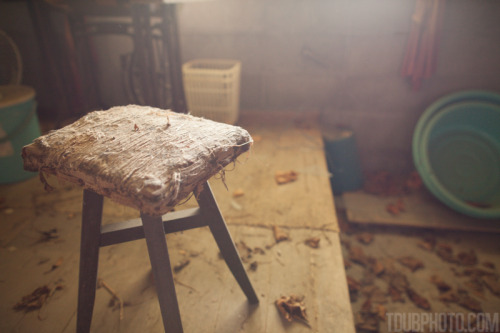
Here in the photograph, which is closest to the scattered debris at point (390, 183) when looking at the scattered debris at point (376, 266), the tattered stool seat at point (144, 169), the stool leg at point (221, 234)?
the scattered debris at point (376, 266)

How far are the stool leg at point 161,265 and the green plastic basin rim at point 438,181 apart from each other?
206 cm

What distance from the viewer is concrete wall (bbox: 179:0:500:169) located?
2.46 metres

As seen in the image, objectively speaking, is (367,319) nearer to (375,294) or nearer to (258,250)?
(375,294)

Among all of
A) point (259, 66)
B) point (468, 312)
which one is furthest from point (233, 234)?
point (259, 66)

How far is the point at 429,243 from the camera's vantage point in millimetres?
2139

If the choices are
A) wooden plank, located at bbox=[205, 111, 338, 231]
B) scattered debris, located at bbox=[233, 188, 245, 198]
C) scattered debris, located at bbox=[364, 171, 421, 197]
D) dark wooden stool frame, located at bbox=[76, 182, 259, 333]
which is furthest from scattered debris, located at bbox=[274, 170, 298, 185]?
scattered debris, located at bbox=[364, 171, 421, 197]

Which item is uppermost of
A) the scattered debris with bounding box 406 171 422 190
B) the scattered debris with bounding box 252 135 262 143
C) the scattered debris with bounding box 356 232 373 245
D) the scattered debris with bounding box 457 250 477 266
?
the scattered debris with bounding box 252 135 262 143

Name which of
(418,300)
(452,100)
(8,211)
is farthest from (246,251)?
(452,100)

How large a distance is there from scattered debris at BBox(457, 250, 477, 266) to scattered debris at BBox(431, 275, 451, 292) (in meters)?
0.29

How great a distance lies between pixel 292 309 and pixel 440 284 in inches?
47.8

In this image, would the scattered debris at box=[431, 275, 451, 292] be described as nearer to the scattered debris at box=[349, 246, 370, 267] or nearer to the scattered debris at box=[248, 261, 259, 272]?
the scattered debris at box=[349, 246, 370, 267]

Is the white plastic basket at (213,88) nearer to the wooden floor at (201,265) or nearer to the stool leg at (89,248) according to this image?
the wooden floor at (201,265)

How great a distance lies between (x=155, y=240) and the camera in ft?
2.60

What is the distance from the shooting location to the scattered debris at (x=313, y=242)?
1476mm
